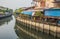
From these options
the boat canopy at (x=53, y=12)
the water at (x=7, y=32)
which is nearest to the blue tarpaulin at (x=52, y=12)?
the boat canopy at (x=53, y=12)

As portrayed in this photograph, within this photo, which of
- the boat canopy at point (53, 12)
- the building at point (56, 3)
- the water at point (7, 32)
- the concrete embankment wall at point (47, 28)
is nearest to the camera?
the concrete embankment wall at point (47, 28)

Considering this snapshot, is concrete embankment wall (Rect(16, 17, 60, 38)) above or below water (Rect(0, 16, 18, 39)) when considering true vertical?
above

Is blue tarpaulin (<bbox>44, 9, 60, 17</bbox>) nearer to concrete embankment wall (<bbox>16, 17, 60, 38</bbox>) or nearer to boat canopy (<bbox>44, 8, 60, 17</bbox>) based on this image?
boat canopy (<bbox>44, 8, 60, 17</bbox>)

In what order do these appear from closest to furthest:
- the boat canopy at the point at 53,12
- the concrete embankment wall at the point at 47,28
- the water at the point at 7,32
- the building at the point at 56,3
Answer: the concrete embankment wall at the point at 47,28 < the water at the point at 7,32 < the boat canopy at the point at 53,12 < the building at the point at 56,3

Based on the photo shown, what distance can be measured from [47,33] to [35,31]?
6.50 meters

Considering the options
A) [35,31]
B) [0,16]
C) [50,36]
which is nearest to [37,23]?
[35,31]

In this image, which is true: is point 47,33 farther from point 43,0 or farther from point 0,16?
point 0,16

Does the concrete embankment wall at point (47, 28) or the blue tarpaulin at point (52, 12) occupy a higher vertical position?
the blue tarpaulin at point (52, 12)

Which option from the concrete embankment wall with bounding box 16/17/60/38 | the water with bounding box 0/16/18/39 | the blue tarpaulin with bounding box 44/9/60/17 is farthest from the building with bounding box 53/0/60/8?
the water with bounding box 0/16/18/39

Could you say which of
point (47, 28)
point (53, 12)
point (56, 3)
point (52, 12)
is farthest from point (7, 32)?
point (56, 3)

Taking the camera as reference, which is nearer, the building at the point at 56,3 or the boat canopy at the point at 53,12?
the boat canopy at the point at 53,12

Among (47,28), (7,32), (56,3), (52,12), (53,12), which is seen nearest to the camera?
(47,28)

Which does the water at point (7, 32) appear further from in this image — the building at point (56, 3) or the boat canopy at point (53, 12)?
the building at point (56, 3)

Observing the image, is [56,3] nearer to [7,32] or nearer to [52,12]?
[52,12]
